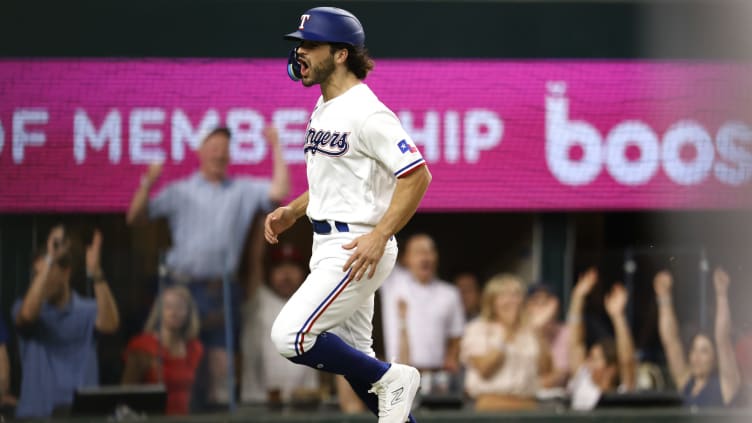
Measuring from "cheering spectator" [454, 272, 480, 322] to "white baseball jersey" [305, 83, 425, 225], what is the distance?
3.79 m

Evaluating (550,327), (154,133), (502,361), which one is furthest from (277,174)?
(550,327)

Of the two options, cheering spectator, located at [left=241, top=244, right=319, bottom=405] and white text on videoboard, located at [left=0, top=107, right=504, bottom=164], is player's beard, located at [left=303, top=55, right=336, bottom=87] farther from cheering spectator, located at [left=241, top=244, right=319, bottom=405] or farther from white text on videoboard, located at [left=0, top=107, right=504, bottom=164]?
white text on videoboard, located at [left=0, top=107, right=504, bottom=164]

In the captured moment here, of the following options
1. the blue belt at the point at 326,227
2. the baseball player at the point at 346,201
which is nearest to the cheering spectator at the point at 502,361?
the baseball player at the point at 346,201

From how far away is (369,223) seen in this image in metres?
5.32

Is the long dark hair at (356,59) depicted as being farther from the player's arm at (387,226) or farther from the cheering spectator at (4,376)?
the cheering spectator at (4,376)

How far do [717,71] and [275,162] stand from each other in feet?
9.66

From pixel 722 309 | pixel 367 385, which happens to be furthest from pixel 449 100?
pixel 367 385

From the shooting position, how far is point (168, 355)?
8.86m

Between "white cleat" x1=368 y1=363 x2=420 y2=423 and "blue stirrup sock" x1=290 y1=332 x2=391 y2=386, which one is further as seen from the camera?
"white cleat" x1=368 y1=363 x2=420 y2=423

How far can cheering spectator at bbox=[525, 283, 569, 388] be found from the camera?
29.6 feet

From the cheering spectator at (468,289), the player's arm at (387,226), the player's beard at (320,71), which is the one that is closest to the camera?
the player's arm at (387,226)

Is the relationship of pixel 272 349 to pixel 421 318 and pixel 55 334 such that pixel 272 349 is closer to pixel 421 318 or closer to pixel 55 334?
pixel 421 318

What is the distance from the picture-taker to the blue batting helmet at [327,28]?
528 centimetres

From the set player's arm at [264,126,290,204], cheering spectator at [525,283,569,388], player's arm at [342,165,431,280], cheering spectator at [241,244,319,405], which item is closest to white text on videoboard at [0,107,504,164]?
player's arm at [264,126,290,204]
